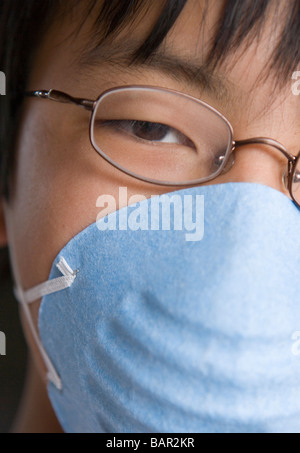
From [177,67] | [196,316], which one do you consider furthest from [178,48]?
[196,316]

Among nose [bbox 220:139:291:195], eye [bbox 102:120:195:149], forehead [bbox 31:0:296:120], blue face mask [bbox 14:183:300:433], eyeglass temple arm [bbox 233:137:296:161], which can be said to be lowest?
blue face mask [bbox 14:183:300:433]

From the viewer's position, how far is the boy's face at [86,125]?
0.81m

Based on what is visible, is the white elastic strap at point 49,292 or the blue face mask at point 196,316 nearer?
the blue face mask at point 196,316

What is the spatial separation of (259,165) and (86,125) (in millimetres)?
310

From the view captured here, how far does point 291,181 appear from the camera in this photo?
0.84 m

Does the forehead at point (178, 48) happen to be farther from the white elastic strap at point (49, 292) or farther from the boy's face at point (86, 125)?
the white elastic strap at point (49, 292)

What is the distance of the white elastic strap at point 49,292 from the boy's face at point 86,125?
2 centimetres

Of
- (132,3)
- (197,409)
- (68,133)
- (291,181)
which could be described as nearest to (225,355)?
(197,409)

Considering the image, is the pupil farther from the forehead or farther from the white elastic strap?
the white elastic strap

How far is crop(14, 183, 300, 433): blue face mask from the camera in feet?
2.49

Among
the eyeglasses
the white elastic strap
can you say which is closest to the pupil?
the eyeglasses

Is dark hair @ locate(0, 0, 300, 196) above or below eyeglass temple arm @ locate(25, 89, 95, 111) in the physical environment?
above

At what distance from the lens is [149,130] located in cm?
88

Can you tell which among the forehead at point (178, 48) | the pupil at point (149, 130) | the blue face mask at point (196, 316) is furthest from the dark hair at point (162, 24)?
the blue face mask at point (196, 316)
